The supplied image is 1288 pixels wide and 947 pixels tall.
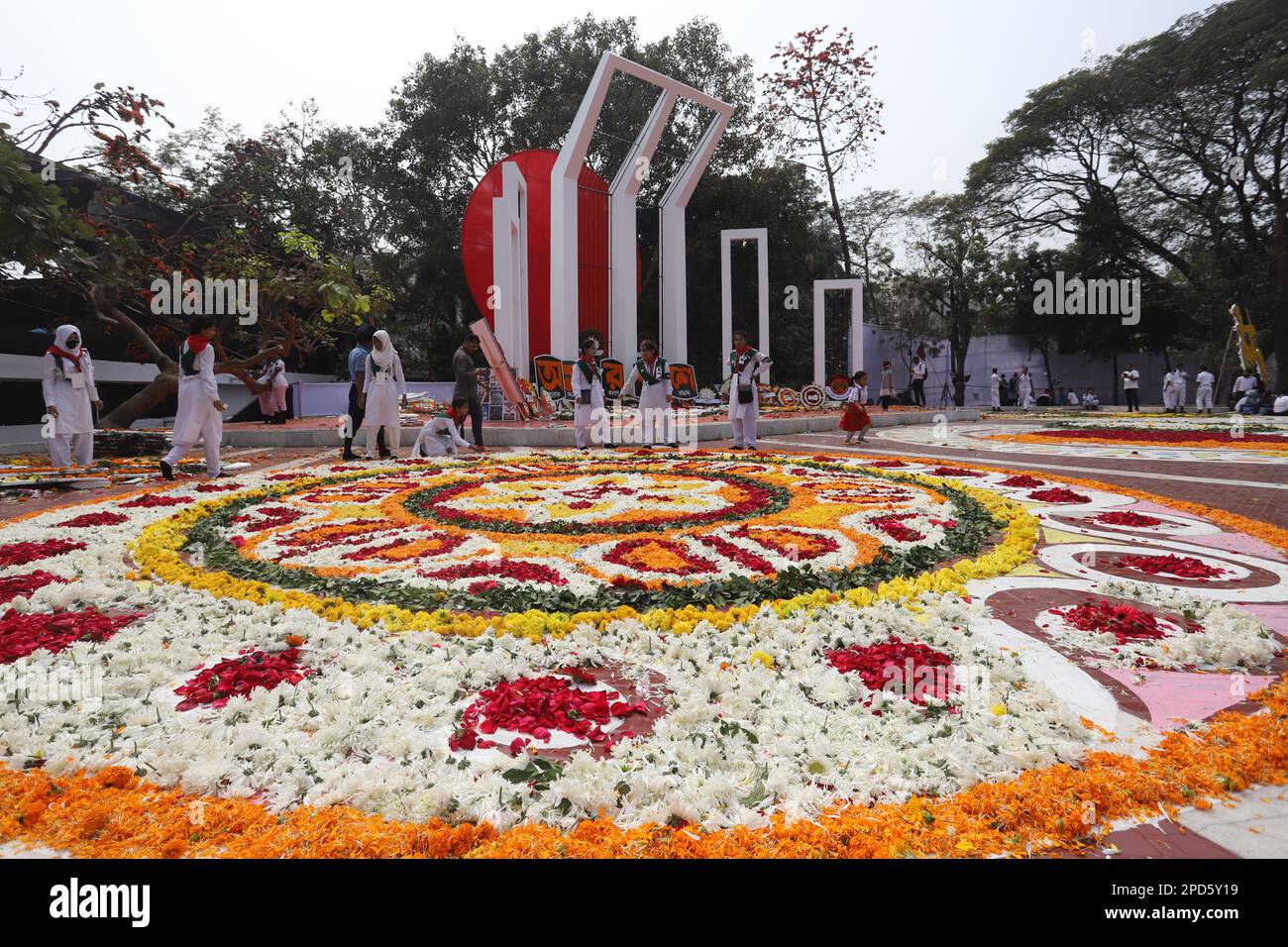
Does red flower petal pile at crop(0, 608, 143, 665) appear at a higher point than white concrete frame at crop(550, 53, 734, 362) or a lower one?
lower

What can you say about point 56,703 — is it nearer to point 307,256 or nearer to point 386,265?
point 307,256

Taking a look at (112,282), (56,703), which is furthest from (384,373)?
(56,703)

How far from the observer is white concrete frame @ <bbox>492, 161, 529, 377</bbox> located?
59.5 ft

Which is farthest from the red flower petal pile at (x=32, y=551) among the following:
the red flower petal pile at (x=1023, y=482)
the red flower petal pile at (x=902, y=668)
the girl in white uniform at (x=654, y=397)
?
the girl in white uniform at (x=654, y=397)

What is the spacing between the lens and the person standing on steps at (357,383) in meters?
10.3

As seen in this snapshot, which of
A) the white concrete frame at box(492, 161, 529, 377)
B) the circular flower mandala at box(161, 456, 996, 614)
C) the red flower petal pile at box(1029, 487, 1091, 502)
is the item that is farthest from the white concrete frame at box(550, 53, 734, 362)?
the red flower petal pile at box(1029, 487, 1091, 502)

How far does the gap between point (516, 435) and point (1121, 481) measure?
9.22 m

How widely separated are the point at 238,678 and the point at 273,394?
667 inches

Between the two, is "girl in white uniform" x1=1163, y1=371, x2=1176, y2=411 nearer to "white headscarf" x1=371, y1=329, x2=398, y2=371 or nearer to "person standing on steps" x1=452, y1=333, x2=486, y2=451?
"person standing on steps" x1=452, y1=333, x2=486, y2=451

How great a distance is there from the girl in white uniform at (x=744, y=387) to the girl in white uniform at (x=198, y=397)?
6773 millimetres

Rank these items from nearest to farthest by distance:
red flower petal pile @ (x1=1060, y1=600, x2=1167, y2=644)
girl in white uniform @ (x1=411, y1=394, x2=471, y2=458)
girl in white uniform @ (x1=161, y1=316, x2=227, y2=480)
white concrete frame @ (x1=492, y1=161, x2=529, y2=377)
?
red flower petal pile @ (x1=1060, y1=600, x2=1167, y2=644) → girl in white uniform @ (x1=161, y1=316, x2=227, y2=480) → girl in white uniform @ (x1=411, y1=394, x2=471, y2=458) → white concrete frame @ (x1=492, y1=161, x2=529, y2=377)

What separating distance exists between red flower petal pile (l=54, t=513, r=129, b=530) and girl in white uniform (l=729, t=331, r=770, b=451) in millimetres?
7828

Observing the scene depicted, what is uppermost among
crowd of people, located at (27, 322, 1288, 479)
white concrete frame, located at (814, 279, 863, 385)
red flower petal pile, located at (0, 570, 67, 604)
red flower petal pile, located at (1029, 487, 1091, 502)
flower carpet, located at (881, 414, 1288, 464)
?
white concrete frame, located at (814, 279, 863, 385)

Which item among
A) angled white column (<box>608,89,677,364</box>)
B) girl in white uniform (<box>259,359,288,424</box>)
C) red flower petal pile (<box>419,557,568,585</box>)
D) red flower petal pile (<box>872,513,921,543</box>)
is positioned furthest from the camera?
angled white column (<box>608,89,677,364</box>)
